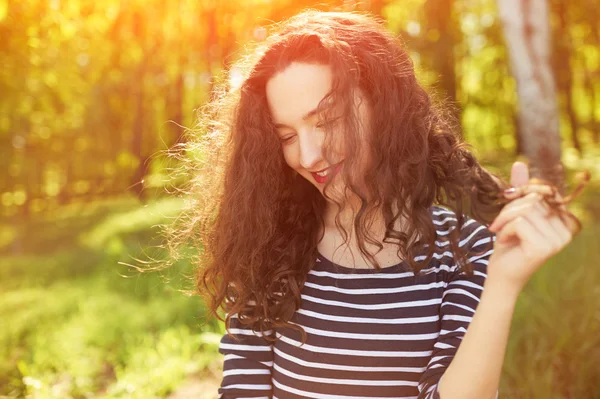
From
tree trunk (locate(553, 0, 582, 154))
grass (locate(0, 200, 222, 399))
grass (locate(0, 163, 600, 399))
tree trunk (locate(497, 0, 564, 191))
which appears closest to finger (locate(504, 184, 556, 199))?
grass (locate(0, 200, 222, 399))

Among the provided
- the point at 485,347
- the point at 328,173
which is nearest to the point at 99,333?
the point at 328,173

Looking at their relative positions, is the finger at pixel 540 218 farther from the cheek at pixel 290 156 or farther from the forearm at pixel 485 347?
the cheek at pixel 290 156

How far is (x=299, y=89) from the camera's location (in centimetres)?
178

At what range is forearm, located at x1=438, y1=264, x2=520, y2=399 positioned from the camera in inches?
51.3

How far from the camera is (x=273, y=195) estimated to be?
2033 mm

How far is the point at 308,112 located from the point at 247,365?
0.80 metres

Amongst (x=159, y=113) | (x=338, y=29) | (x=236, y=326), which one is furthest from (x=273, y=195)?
(x=159, y=113)

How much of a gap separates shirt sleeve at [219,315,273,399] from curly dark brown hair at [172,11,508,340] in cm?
8

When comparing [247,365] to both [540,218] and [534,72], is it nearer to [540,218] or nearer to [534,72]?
[540,218]

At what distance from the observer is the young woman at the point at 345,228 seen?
1707 millimetres

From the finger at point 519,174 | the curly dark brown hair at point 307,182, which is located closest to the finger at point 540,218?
the finger at point 519,174

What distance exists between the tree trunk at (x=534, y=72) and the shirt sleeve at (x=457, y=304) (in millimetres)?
4571

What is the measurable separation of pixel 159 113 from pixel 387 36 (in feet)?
83.4

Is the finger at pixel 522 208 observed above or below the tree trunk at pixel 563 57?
above
